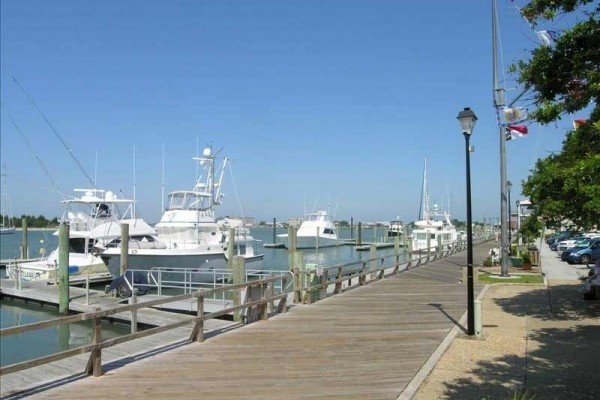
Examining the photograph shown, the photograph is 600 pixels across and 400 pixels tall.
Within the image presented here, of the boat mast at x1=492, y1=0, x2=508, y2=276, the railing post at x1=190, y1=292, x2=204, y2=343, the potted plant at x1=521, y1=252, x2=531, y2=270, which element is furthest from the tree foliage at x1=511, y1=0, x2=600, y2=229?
the potted plant at x1=521, y1=252, x2=531, y2=270

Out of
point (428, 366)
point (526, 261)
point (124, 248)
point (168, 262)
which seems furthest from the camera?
point (168, 262)

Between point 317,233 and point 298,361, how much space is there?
7302 cm

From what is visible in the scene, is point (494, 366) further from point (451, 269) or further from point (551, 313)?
point (451, 269)

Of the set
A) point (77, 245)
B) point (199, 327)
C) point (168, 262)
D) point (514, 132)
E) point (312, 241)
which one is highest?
point (514, 132)

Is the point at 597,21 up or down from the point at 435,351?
up

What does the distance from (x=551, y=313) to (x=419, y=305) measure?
3.26 m

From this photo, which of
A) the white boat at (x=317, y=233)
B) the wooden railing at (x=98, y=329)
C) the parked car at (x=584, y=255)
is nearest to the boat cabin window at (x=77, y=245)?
the wooden railing at (x=98, y=329)

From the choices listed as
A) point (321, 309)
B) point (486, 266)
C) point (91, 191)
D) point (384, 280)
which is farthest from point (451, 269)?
point (91, 191)

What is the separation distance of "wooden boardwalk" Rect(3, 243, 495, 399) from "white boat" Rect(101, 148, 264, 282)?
19.9m

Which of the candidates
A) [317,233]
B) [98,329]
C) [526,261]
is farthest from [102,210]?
[317,233]

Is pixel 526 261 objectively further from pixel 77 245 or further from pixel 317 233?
pixel 317 233

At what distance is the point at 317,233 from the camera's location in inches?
3219

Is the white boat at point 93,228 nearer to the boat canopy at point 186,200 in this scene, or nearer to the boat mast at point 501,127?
the boat canopy at point 186,200

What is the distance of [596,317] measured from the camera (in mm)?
12727
